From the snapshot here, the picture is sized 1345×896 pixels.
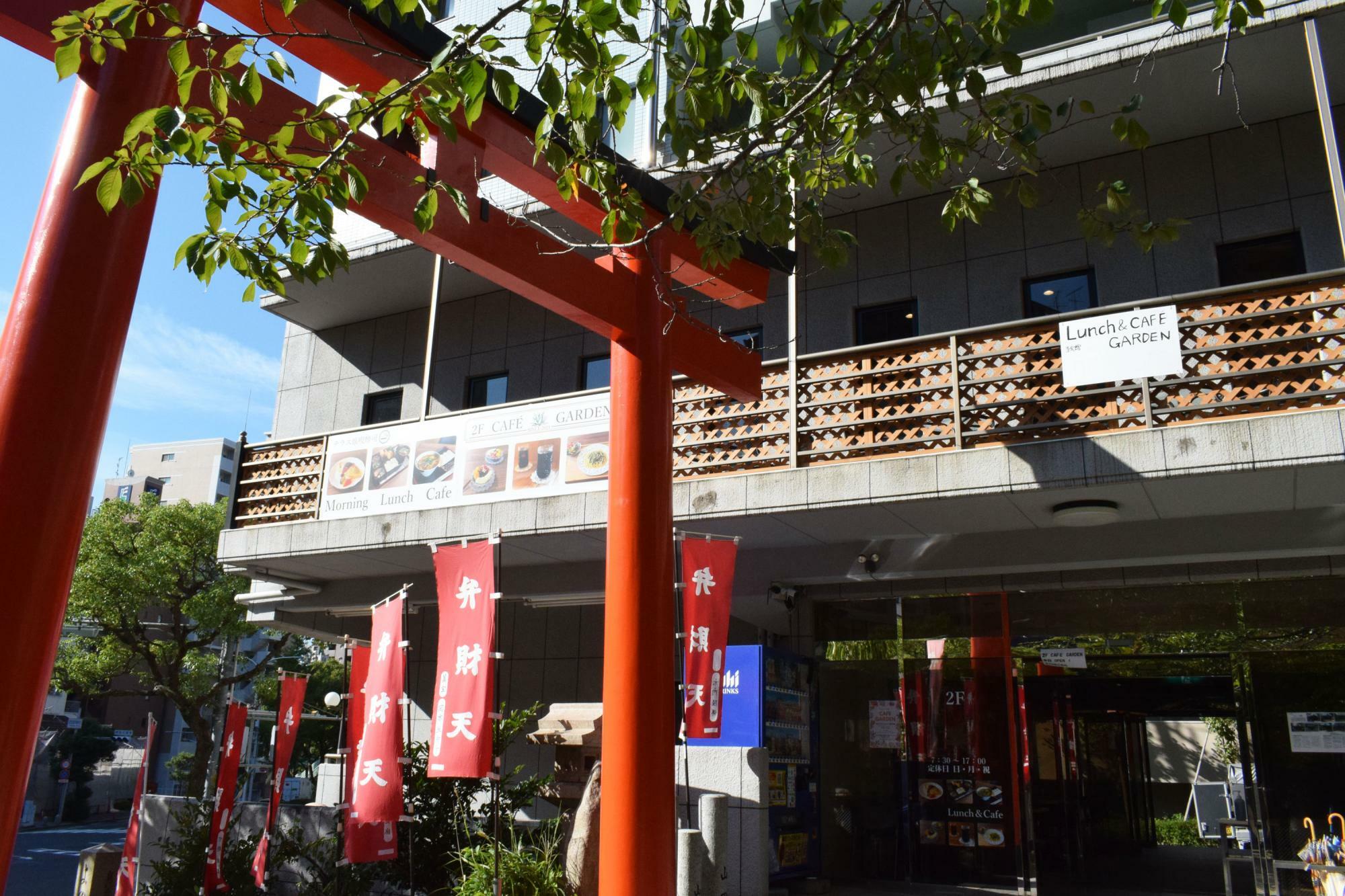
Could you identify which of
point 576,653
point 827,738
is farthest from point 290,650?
point 827,738

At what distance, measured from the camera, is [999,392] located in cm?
1043

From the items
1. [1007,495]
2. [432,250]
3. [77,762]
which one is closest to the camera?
[432,250]

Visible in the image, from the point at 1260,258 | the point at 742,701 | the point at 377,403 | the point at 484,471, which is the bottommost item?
the point at 742,701

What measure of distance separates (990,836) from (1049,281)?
669cm

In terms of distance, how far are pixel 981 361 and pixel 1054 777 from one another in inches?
235

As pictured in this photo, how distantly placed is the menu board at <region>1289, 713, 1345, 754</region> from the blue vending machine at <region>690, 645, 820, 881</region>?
5.17m

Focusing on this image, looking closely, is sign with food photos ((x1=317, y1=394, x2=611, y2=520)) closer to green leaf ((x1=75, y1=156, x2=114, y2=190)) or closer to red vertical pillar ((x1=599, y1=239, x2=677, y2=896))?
red vertical pillar ((x1=599, y1=239, x2=677, y2=896))

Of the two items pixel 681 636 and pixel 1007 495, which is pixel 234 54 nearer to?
pixel 681 636

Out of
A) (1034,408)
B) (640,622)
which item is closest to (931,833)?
(1034,408)

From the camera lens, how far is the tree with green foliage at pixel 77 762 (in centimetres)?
3922

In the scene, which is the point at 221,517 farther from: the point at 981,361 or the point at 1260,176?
the point at 1260,176

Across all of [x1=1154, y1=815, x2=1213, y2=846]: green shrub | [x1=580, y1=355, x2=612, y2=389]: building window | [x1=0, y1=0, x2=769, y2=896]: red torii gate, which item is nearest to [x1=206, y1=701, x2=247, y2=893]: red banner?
[x1=0, y1=0, x2=769, y2=896]: red torii gate

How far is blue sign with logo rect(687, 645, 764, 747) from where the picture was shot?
11273 millimetres

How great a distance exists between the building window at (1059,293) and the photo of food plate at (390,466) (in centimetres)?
804
